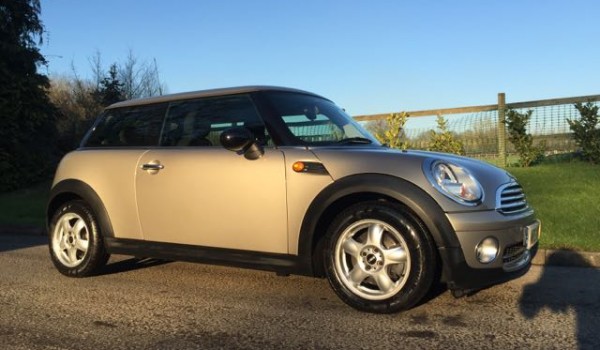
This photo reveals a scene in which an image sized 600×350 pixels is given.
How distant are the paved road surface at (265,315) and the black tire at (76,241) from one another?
141mm

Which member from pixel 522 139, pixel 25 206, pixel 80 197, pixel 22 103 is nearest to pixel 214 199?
pixel 80 197

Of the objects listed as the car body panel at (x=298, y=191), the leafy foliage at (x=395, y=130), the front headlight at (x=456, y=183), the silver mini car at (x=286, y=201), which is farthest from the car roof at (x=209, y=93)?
the leafy foliage at (x=395, y=130)

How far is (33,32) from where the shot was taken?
56.9 ft

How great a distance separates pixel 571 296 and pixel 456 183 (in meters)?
1.62

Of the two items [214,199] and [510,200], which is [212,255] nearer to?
[214,199]

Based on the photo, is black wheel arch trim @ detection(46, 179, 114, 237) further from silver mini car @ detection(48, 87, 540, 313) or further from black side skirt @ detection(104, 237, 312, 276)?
black side skirt @ detection(104, 237, 312, 276)

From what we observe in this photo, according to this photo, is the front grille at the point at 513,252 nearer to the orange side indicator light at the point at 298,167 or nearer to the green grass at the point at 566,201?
the orange side indicator light at the point at 298,167

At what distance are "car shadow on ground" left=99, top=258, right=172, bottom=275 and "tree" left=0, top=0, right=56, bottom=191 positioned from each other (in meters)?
10.5

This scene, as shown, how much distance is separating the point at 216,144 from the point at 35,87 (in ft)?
43.3

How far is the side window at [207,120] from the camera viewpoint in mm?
4805

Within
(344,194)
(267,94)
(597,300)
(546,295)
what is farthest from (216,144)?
(597,300)

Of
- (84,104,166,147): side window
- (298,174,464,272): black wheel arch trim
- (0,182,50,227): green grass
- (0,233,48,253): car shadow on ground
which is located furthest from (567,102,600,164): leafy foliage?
(0,182,50,227): green grass

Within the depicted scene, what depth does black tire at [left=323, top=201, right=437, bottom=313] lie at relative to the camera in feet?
12.9

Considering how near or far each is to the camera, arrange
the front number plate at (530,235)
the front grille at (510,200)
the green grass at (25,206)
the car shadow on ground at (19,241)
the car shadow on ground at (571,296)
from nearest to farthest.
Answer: the car shadow on ground at (571,296)
the front grille at (510,200)
the front number plate at (530,235)
the car shadow on ground at (19,241)
the green grass at (25,206)
